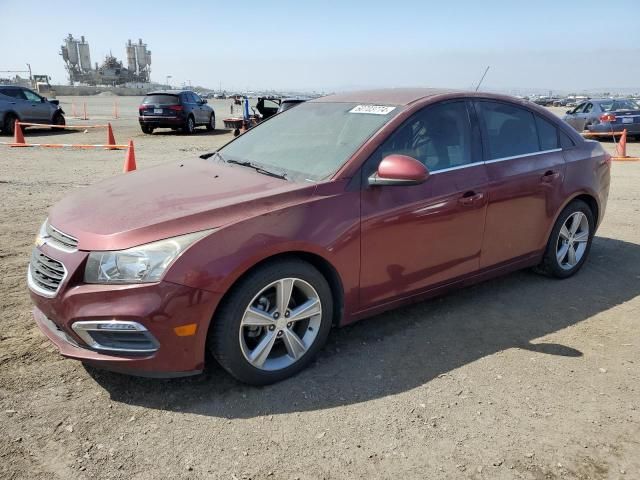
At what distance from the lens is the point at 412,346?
359 cm

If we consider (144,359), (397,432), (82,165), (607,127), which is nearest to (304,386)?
(397,432)

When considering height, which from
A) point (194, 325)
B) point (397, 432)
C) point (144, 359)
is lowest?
point (397, 432)

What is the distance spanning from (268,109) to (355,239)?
1584 cm

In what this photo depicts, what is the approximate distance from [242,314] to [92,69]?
5611 inches

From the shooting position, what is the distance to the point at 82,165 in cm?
1126

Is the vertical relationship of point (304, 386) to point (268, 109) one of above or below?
below

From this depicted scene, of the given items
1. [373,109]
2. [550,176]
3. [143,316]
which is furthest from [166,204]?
[550,176]

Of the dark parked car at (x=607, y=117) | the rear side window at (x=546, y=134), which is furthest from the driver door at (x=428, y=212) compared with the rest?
the dark parked car at (x=607, y=117)

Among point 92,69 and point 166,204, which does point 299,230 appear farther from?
point 92,69

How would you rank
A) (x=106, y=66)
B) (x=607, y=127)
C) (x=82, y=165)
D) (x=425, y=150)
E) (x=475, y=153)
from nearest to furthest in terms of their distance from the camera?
(x=425, y=150) → (x=475, y=153) → (x=82, y=165) → (x=607, y=127) → (x=106, y=66)

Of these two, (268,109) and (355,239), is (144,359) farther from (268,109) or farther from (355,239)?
Answer: (268,109)

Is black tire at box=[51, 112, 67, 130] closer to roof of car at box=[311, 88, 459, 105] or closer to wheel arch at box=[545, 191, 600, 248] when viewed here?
roof of car at box=[311, 88, 459, 105]

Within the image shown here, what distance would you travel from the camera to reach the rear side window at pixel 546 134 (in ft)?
14.9

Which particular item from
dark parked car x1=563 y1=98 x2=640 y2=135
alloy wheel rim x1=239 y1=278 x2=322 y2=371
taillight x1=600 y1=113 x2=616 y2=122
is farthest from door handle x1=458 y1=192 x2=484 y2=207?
taillight x1=600 y1=113 x2=616 y2=122
